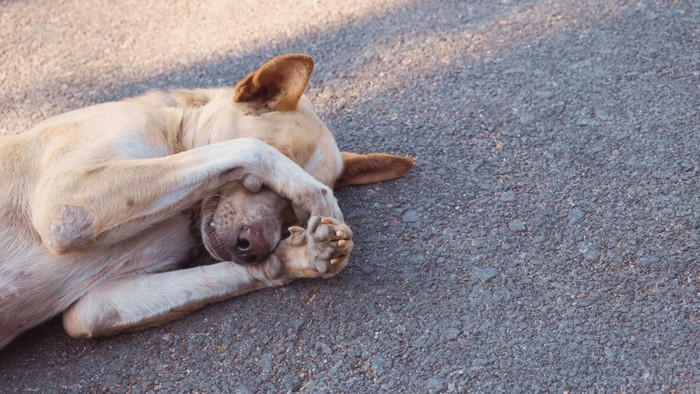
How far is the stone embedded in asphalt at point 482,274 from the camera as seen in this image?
333 cm

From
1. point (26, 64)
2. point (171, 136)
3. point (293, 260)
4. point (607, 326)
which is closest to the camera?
point (607, 326)

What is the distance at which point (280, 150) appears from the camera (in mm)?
3525

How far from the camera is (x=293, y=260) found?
10.7 ft

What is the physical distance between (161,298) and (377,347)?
929mm

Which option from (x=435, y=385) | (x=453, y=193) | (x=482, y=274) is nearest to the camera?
(x=435, y=385)

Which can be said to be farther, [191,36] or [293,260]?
[191,36]

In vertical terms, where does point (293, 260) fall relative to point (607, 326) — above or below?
above

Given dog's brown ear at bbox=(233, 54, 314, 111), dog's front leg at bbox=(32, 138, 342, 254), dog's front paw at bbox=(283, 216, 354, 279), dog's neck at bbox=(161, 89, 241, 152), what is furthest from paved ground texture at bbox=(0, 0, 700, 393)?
dog's neck at bbox=(161, 89, 241, 152)

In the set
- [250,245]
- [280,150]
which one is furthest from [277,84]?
[250,245]

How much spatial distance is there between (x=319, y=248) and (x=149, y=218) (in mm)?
714

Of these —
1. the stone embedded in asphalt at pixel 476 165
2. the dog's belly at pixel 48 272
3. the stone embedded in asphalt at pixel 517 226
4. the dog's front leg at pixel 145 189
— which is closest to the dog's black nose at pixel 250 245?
the dog's front leg at pixel 145 189

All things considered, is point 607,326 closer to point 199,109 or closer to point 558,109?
point 558,109

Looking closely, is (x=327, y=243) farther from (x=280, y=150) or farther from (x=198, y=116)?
(x=198, y=116)

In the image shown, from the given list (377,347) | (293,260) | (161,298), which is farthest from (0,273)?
(377,347)
